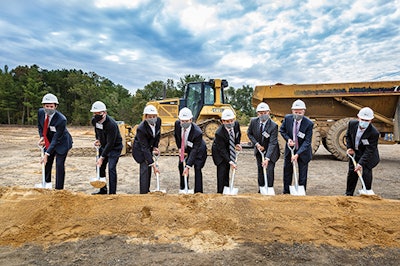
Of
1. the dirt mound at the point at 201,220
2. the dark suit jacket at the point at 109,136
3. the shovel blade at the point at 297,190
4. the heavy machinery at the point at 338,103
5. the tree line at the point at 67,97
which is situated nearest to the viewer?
the dirt mound at the point at 201,220

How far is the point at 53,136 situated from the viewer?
173 inches

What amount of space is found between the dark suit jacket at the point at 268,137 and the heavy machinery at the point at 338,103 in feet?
16.1

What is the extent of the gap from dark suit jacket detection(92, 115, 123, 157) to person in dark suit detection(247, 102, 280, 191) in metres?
2.20

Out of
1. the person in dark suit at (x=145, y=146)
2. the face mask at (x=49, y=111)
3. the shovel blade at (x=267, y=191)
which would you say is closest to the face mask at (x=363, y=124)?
the shovel blade at (x=267, y=191)

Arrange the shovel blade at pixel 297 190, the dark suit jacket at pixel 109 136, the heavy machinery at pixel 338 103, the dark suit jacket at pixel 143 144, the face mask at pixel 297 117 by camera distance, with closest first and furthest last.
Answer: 1. the shovel blade at pixel 297 190
2. the dark suit jacket at pixel 143 144
3. the dark suit jacket at pixel 109 136
4. the face mask at pixel 297 117
5. the heavy machinery at pixel 338 103

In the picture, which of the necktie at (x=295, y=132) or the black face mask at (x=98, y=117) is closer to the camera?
the black face mask at (x=98, y=117)

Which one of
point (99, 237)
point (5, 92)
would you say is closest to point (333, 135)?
point (99, 237)

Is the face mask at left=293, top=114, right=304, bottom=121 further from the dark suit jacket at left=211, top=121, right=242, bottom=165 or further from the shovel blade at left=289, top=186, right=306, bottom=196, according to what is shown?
the shovel blade at left=289, top=186, right=306, bottom=196

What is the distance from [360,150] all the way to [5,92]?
41.6 meters

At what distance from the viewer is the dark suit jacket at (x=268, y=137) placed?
4.48 metres

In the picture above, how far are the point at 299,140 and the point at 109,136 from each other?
2.97 m

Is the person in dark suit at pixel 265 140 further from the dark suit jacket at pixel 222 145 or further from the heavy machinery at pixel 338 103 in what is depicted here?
the heavy machinery at pixel 338 103

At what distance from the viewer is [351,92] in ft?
29.7

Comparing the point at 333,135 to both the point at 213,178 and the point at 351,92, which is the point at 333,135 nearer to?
the point at 351,92
